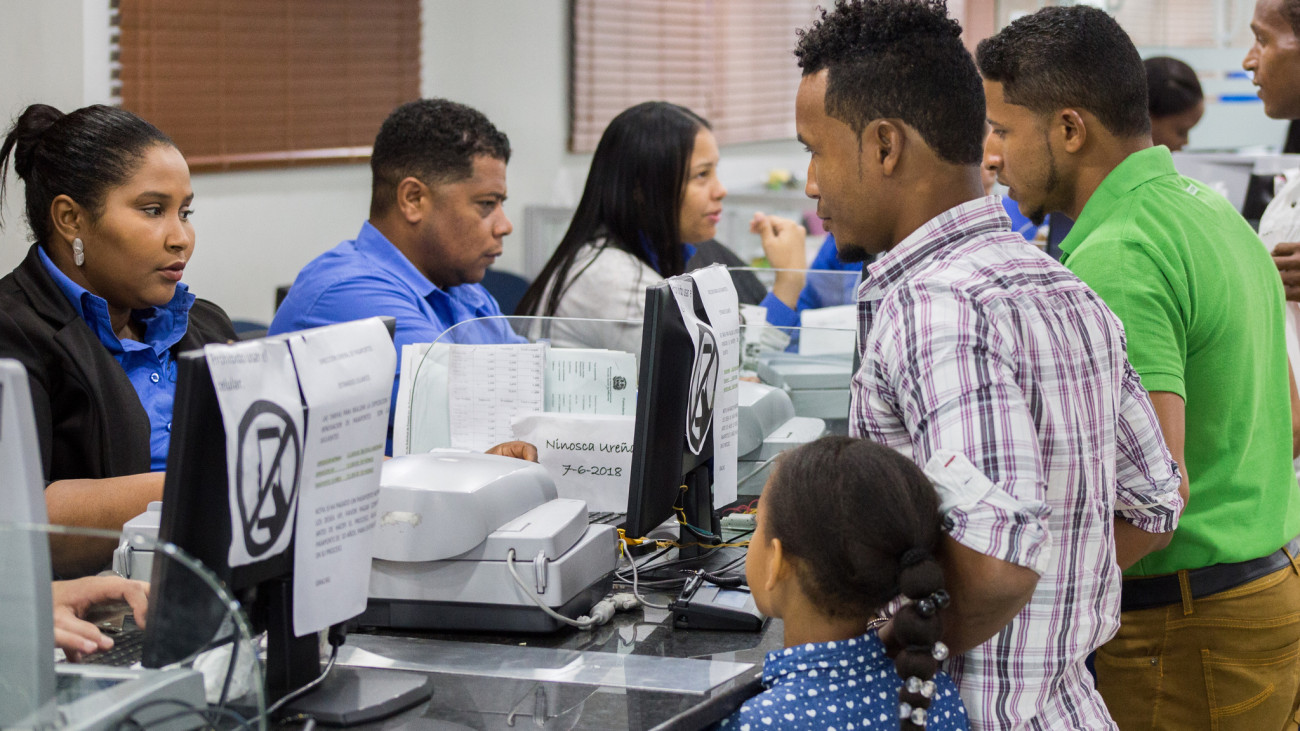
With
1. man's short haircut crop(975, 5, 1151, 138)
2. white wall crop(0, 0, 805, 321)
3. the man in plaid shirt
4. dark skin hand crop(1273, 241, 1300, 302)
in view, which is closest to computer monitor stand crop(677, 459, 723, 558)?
the man in plaid shirt

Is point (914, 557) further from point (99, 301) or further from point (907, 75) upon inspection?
point (99, 301)

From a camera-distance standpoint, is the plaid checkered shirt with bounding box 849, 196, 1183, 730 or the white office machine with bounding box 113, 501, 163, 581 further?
the plaid checkered shirt with bounding box 849, 196, 1183, 730

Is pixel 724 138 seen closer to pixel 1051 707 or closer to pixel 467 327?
pixel 467 327

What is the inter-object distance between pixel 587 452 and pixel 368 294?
29.6 inches

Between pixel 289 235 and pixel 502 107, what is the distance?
1327 mm

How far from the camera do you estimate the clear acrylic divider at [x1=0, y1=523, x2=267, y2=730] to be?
33.4 inches

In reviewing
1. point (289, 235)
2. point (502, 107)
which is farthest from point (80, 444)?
point (502, 107)

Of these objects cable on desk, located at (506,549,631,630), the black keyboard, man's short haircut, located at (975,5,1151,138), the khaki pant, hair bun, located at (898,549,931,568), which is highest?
man's short haircut, located at (975,5,1151,138)

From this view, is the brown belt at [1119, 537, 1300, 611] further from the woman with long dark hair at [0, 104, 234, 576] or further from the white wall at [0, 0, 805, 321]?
the white wall at [0, 0, 805, 321]

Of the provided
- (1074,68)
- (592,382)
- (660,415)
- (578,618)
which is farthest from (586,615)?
(1074,68)

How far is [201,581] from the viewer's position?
882mm

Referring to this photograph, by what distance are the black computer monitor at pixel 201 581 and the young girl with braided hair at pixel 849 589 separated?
1.26 feet

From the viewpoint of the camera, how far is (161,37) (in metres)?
3.31

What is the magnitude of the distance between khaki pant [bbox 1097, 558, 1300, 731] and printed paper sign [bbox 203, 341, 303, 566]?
3.82ft
